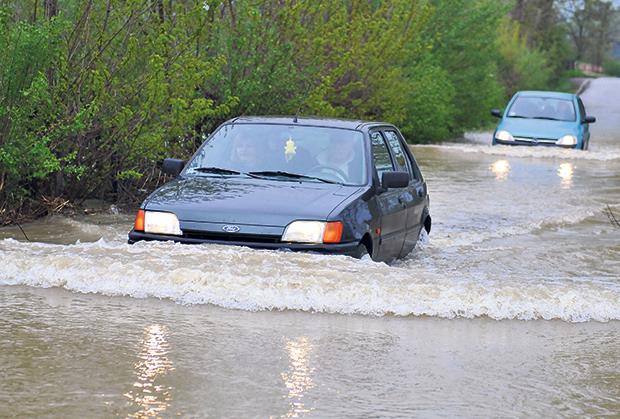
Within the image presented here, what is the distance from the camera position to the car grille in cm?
992

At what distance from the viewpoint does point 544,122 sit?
27.1m

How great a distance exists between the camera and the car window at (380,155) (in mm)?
11461

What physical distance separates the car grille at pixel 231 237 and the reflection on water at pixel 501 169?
1281cm

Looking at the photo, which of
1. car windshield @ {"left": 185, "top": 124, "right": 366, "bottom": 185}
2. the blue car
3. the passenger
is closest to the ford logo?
car windshield @ {"left": 185, "top": 124, "right": 366, "bottom": 185}

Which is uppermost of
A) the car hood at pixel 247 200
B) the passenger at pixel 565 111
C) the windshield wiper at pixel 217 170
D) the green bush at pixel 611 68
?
the windshield wiper at pixel 217 170

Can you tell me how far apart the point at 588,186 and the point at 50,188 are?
369 inches

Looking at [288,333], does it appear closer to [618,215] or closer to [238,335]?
[238,335]

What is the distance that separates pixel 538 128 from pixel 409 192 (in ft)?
49.3

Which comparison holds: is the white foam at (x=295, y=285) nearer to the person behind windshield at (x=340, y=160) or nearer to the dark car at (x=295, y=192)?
the dark car at (x=295, y=192)

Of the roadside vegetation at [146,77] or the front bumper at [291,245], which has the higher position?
the roadside vegetation at [146,77]

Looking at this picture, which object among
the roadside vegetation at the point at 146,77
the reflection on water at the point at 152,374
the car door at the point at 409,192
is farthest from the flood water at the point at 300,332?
the roadside vegetation at the point at 146,77

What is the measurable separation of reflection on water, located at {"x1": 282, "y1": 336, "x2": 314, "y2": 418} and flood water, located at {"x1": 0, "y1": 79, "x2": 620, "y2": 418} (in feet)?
0.05

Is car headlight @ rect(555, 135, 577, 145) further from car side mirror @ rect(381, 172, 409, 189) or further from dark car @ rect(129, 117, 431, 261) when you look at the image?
car side mirror @ rect(381, 172, 409, 189)

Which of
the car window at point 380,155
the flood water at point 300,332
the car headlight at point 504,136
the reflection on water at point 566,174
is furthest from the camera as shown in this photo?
the car headlight at point 504,136
